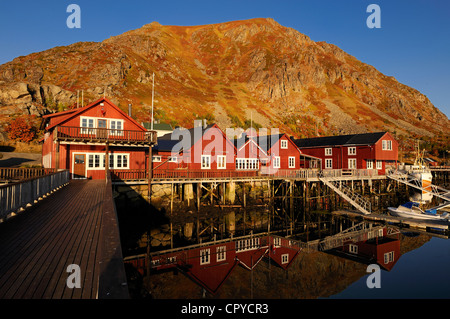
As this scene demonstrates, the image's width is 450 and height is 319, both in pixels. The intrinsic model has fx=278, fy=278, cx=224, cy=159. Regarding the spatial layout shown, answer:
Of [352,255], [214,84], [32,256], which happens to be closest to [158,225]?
[352,255]

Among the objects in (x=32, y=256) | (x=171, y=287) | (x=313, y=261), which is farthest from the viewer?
(x=313, y=261)

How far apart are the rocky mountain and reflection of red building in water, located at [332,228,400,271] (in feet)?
203

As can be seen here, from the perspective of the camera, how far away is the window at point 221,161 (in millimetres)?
33125

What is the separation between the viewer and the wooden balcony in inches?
942

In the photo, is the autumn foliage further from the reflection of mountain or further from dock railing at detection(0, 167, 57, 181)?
the reflection of mountain

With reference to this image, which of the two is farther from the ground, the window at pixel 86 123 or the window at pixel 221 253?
the window at pixel 86 123

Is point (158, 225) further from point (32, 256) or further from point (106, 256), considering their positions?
point (106, 256)

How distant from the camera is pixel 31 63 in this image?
9794cm

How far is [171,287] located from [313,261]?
927 centimetres

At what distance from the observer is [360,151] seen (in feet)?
144

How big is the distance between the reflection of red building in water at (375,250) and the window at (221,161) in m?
16.5

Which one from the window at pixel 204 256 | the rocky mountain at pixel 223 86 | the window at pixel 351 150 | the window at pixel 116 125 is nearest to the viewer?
the window at pixel 204 256

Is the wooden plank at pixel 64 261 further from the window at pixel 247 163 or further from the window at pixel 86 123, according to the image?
the window at pixel 247 163

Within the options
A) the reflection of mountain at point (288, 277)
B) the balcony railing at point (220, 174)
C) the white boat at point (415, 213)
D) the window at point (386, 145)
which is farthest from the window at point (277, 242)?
the window at point (386, 145)
